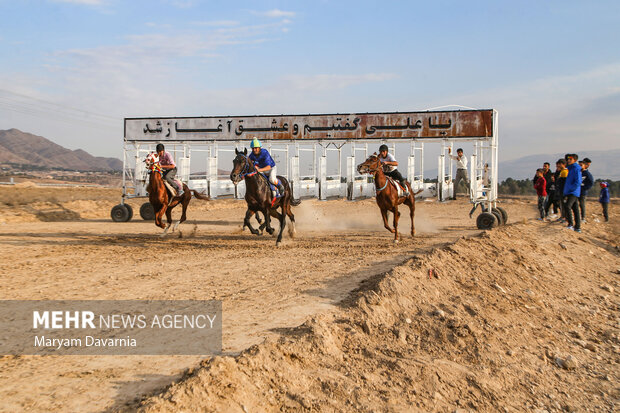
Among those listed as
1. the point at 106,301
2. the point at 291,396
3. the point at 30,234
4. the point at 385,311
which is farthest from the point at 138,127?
the point at 291,396

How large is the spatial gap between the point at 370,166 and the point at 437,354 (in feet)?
26.9

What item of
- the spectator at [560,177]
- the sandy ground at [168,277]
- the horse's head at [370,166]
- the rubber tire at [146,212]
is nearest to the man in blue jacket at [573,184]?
Answer: the sandy ground at [168,277]

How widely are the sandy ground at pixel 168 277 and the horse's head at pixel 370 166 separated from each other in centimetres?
194

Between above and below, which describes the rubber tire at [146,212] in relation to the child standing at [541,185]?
below

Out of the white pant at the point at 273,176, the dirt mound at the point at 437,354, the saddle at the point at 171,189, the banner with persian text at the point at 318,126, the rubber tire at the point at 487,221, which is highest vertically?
the banner with persian text at the point at 318,126

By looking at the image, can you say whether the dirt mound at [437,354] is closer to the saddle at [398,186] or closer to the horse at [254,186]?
the saddle at [398,186]

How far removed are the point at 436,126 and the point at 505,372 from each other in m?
15.5

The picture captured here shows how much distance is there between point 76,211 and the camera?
933 inches

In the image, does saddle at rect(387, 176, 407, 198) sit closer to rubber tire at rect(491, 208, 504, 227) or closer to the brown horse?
the brown horse

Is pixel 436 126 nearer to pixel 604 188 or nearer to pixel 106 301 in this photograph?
pixel 604 188

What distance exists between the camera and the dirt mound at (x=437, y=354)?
3.71 metres

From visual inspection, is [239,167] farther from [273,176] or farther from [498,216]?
[498,216]

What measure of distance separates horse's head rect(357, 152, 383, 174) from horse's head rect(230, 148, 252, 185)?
2.91m

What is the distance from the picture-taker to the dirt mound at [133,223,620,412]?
12.2 ft
